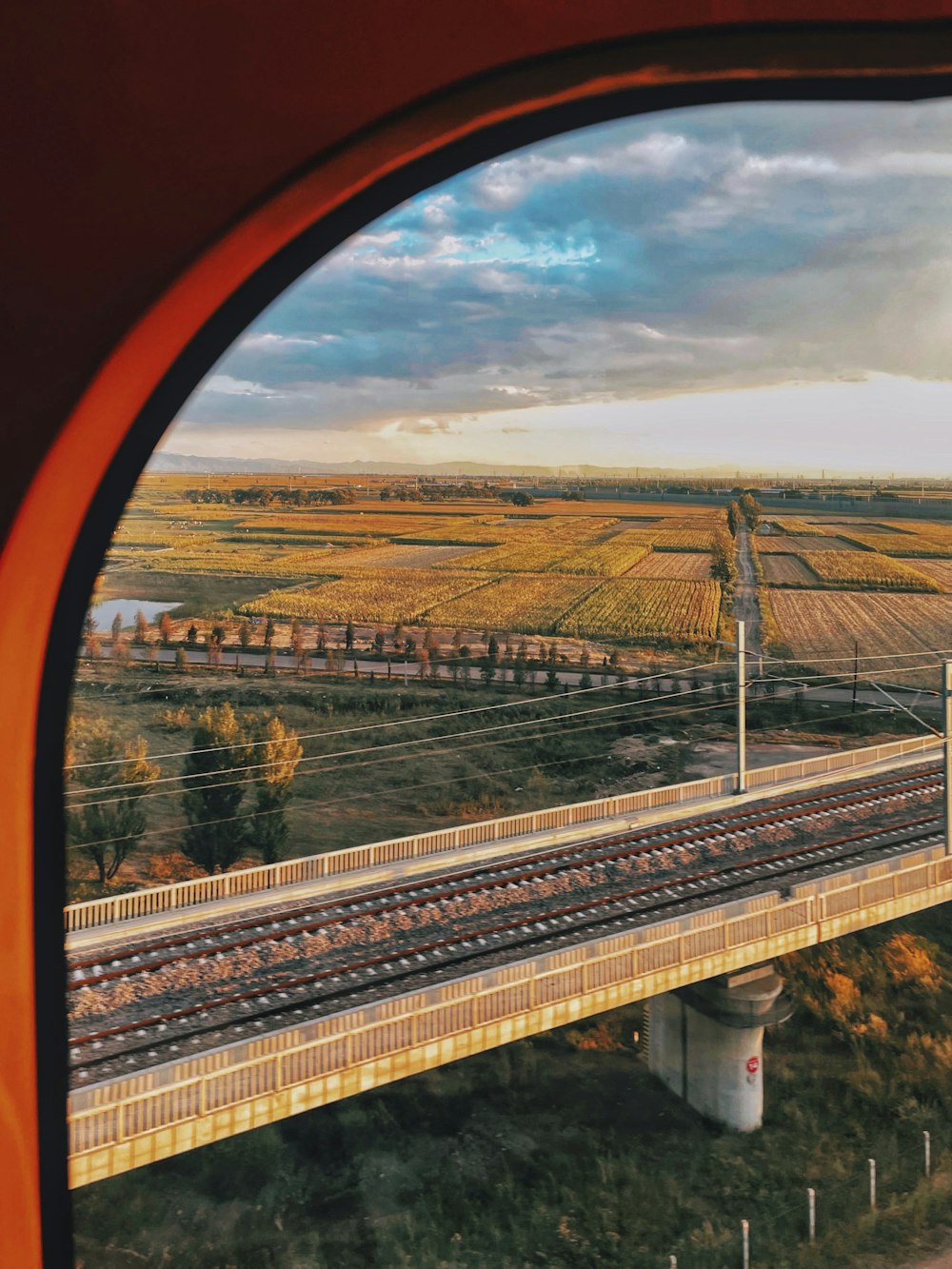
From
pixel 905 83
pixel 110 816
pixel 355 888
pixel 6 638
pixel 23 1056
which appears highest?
pixel 905 83

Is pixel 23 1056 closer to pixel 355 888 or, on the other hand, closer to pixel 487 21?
pixel 487 21

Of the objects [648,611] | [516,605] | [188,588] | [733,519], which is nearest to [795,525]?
[733,519]

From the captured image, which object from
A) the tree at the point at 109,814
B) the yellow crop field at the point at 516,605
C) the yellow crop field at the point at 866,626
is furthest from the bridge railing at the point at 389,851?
the yellow crop field at the point at 516,605

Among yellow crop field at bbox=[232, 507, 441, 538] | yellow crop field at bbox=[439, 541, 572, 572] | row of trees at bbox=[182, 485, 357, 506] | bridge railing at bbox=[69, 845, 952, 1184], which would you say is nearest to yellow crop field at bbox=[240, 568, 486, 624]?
yellow crop field at bbox=[439, 541, 572, 572]

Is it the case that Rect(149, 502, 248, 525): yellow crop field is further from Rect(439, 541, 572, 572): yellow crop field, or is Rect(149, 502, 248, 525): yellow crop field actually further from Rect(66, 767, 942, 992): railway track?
Rect(66, 767, 942, 992): railway track

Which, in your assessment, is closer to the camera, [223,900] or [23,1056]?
[23,1056]

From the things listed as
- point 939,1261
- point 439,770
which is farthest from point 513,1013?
point 439,770

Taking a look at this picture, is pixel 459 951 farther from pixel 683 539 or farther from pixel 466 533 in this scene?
pixel 466 533

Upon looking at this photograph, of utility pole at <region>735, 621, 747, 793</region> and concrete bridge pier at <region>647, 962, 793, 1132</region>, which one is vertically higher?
utility pole at <region>735, 621, 747, 793</region>
